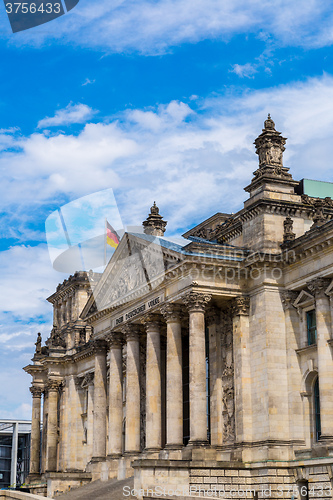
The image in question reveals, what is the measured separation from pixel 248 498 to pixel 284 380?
6.36 m

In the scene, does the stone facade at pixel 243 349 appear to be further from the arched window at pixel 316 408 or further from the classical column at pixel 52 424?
the classical column at pixel 52 424

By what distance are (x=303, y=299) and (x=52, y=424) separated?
39.4 metres

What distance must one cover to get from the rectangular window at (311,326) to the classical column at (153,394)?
31.8ft

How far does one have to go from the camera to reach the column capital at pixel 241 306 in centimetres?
4150

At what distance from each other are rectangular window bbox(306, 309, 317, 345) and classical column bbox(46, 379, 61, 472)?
38.0 meters

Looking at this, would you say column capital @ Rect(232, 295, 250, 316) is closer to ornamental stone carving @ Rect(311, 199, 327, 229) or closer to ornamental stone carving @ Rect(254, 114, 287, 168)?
ornamental stone carving @ Rect(311, 199, 327, 229)

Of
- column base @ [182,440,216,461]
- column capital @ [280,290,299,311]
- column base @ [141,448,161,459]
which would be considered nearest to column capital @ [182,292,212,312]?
column capital @ [280,290,299,311]

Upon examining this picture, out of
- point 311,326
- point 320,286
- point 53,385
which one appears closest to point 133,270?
point 311,326

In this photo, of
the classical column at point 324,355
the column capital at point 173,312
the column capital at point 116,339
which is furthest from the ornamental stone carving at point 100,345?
the classical column at point 324,355

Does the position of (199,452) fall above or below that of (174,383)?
below

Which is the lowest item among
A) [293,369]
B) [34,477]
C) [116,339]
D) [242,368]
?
[34,477]

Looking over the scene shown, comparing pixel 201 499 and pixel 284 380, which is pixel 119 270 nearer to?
pixel 284 380

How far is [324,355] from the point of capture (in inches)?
1467

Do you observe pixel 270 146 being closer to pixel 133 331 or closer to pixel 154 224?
pixel 154 224
